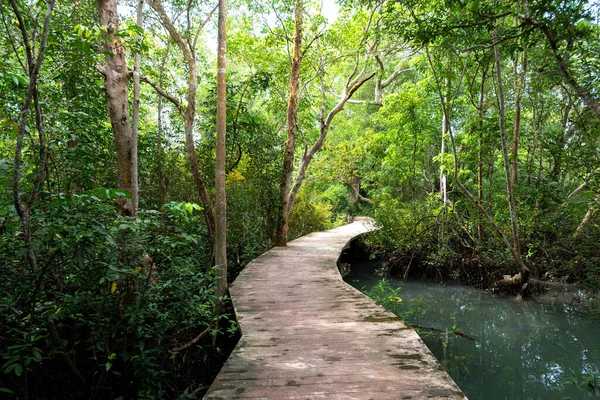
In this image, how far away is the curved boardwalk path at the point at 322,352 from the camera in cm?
226

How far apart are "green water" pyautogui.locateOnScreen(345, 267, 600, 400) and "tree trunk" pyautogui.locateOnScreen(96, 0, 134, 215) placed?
16.0 ft

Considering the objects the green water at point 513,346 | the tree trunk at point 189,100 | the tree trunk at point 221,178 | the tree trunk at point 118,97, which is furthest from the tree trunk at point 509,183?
the tree trunk at point 118,97

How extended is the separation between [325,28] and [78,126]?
6975mm

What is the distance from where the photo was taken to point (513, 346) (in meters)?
5.44

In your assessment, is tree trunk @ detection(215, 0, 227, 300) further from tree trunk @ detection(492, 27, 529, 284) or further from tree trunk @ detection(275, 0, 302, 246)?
tree trunk @ detection(492, 27, 529, 284)

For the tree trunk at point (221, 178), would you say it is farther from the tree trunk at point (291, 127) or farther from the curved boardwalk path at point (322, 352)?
the tree trunk at point (291, 127)

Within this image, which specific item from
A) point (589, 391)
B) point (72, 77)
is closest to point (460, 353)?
point (589, 391)

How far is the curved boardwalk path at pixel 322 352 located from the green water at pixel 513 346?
1.86m

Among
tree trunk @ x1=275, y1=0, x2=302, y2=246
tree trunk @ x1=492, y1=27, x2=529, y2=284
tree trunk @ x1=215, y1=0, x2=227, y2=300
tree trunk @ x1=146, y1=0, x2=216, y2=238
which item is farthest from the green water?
tree trunk @ x1=146, y1=0, x2=216, y2=238

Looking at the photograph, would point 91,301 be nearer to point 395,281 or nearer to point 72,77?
point 72,77

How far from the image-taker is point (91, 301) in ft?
9.67

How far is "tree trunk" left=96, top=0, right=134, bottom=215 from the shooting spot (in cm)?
416

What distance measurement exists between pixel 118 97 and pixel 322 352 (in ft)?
12.6

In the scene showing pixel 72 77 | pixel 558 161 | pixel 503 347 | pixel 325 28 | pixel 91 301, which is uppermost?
pixel 325 28
